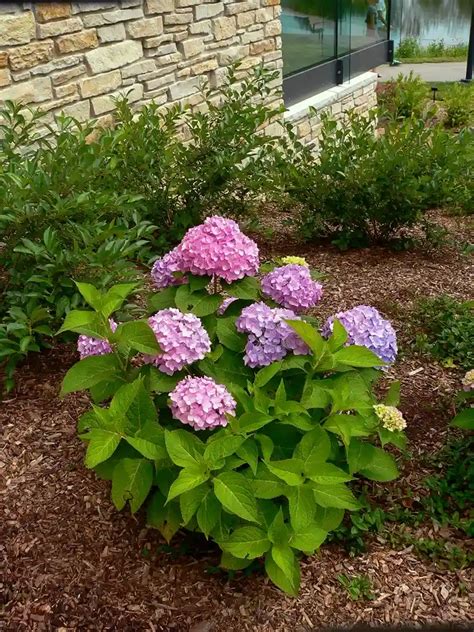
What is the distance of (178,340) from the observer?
2029 mm

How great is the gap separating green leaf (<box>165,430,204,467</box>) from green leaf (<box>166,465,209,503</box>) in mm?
19

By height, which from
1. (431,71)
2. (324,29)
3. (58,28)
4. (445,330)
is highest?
(58,28)

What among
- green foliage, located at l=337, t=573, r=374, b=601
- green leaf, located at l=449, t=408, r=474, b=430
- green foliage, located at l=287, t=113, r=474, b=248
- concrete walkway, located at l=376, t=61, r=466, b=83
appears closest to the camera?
green foliage, located at l=337, t=573, r=374, b=601

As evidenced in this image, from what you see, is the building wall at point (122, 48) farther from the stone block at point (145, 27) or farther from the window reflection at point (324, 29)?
the window reflection at point (324, 29)

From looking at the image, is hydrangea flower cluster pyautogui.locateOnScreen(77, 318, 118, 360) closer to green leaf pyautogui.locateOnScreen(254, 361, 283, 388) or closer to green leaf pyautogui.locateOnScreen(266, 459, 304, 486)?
green leaf pyautogui.locateOnScreen(254, 361, 283, 388)

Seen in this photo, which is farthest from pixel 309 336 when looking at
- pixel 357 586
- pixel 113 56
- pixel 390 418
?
pixel 113 56

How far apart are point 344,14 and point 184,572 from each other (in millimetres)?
8020

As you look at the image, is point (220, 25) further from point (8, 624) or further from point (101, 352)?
point (8, 624)

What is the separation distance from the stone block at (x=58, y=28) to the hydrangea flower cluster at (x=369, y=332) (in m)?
2.75

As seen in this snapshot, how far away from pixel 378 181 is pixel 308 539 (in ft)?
9.53

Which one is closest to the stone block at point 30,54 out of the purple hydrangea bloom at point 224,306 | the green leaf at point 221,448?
the purple hydrangea bloom at point 224,306

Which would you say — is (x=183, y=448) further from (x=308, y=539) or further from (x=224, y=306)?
(x=224, y=306)

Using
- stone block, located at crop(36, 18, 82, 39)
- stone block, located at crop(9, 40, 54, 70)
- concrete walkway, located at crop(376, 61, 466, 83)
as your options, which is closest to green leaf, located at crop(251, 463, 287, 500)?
stone block, located at crop(9, 40, 54, 70)

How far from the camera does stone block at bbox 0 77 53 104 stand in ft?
12.6
